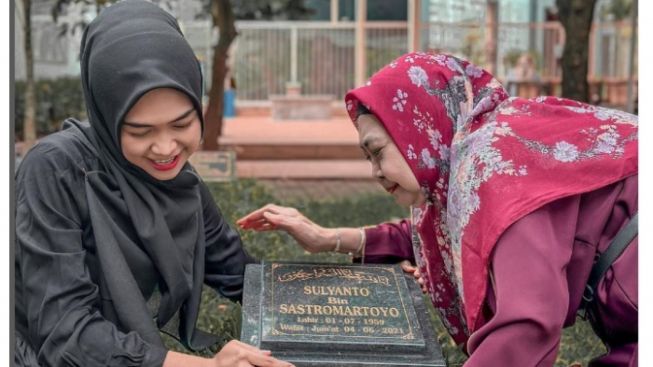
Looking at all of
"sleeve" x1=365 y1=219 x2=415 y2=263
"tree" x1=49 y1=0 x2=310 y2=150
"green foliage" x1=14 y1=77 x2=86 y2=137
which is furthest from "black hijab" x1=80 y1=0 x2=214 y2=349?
"green foliage" x1=14 y1=77 x2=86 y2=137

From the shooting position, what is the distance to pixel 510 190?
6.33ft

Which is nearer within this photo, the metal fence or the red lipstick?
the red lipstick

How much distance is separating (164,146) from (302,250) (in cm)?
297

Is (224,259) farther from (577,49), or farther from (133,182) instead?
(577,49)

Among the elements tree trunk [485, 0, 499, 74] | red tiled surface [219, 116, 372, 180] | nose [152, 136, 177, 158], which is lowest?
red tiled surface [219, 116, 372, 180]

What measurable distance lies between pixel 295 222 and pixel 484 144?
2.78 feet

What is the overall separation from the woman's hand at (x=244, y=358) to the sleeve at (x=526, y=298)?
42 cm

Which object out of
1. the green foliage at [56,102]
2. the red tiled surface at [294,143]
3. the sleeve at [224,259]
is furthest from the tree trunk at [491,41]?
the sleeve at [224,259]

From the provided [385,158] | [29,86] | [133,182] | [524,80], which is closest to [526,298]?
[385,158]

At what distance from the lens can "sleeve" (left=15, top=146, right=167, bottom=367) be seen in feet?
6.32

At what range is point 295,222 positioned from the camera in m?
2.70

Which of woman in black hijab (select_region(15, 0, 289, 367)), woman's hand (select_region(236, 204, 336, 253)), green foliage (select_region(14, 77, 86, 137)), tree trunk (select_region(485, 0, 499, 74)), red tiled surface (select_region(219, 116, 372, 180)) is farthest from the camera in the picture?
tree trunk (select_region(485, 0, 499, 74))

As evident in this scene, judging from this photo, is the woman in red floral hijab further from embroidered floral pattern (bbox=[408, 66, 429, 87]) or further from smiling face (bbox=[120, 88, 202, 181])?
smiling face (bbox=[120, 88, 202, 181])

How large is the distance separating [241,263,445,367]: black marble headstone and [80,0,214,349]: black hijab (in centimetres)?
24
